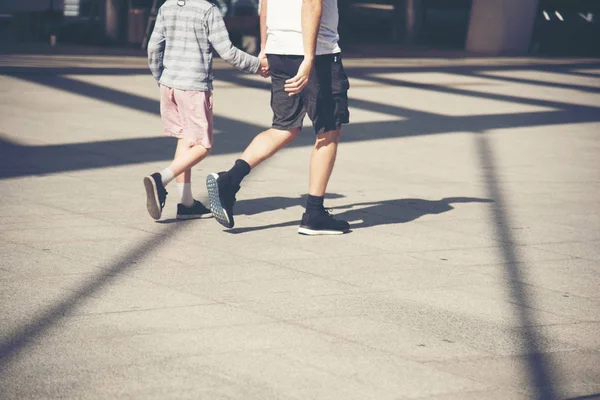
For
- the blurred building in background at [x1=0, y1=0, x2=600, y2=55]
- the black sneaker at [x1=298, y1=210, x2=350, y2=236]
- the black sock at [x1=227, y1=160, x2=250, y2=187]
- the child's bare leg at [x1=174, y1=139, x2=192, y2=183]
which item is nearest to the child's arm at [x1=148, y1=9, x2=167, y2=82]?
the child's bare leg at [x1=174, y1=139, x2=192, y2=183]

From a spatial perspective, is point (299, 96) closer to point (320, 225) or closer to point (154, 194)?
point (320, 225)

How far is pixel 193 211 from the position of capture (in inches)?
226

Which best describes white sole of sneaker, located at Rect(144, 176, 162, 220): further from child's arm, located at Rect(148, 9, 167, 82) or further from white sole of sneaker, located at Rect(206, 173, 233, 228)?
child's arm, located at Rect(148, 9, 167, 82)

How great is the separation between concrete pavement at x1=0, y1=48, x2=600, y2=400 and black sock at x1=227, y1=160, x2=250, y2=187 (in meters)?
0.29

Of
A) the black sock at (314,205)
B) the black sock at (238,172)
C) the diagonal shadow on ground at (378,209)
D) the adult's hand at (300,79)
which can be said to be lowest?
the diagonal shadow on ground at (378,209)

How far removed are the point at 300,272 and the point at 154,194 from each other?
1045 mm

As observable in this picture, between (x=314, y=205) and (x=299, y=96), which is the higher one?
(x=299, y=96)

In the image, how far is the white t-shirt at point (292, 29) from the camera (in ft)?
17.2

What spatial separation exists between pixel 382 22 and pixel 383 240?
1978 cm

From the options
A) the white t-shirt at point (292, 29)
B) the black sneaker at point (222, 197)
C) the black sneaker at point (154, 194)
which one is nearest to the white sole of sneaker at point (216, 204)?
the black sneaker at point (222, 197)

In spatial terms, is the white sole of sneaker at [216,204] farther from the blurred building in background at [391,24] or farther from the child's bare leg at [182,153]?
the blurred building in background at [391,24]

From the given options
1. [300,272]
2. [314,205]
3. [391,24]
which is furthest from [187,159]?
[391,24]

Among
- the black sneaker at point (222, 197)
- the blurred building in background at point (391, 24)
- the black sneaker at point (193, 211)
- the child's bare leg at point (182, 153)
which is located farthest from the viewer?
the blurred building in background at point (391, 24)

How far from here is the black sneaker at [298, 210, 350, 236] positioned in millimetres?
5438
